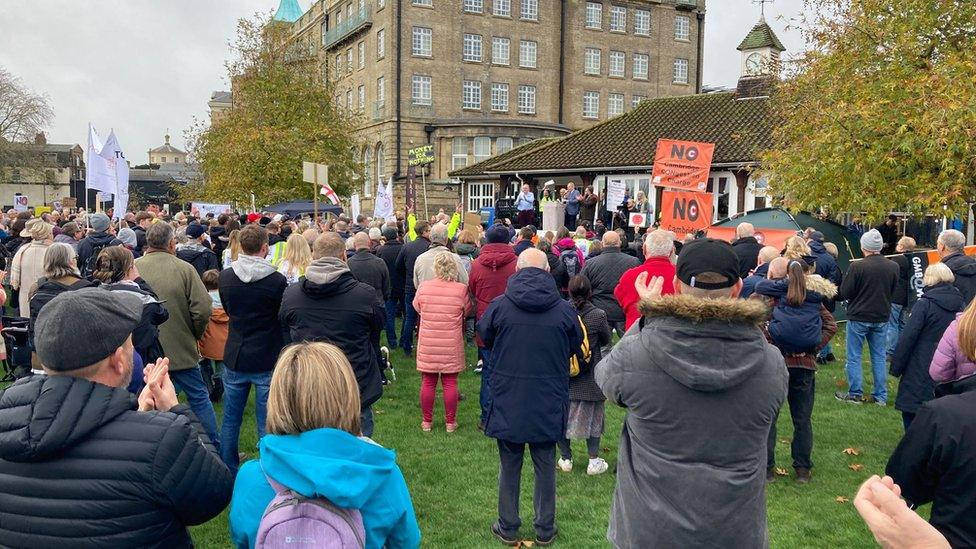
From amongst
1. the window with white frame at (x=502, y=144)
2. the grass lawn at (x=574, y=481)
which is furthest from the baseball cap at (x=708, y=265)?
the window with white frame at (x=502, y=144)

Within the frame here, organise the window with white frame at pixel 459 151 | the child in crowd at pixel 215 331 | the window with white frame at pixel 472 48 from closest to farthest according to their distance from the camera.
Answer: the child in crowd at pixel 215 331 < the window with white frame at pixel 459 151 < the window with white frame at pixel 472 48

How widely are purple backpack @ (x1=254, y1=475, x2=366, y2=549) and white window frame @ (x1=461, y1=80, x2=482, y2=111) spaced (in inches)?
1799

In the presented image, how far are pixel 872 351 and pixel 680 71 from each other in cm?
4733

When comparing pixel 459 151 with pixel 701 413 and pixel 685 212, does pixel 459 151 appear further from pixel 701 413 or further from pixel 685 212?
pixel 701 413

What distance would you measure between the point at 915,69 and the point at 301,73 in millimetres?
22558

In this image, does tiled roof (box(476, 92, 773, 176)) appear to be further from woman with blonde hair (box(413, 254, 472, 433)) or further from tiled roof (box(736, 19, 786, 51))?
woman with blonde hair (box(413, 254, 472, 433))

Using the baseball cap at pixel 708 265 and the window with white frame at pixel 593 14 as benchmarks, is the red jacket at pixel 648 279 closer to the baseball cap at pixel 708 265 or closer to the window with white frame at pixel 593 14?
the baseball cap at pixel 708 265

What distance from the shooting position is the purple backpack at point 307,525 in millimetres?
2229

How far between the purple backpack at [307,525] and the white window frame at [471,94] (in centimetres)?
4571

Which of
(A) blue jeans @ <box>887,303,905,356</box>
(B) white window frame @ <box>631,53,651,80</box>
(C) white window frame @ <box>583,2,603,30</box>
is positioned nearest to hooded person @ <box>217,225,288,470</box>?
(A) blue jeans @ <box>887,303,905,356</box>

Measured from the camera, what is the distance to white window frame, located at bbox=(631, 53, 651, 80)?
51.9 metres

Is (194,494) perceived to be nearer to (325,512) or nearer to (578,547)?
(325,512)

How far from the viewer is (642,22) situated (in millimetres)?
51625

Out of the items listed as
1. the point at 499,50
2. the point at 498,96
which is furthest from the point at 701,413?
the point at 499,50
